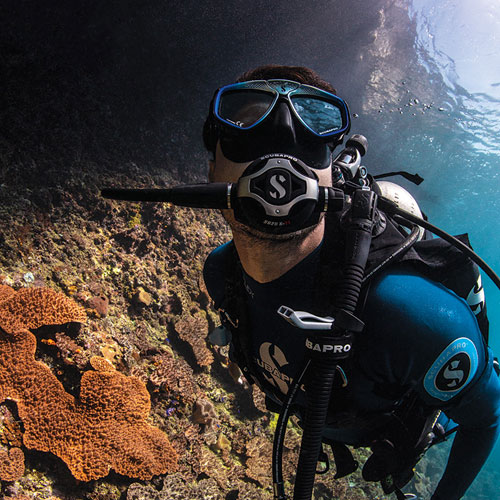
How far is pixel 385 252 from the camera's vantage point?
1.60 meters

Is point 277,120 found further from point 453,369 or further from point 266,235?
point 453,369

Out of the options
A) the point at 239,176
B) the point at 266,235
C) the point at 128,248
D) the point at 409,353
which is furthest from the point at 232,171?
the point at 128,248

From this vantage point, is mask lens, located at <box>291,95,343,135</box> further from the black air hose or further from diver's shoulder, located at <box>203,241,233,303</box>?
diver's shoulder, located at <box>203,241,233,303</box>

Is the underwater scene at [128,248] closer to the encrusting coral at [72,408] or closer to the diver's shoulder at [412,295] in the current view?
the encrusting coral at [72,408]

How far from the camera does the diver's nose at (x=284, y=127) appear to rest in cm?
151

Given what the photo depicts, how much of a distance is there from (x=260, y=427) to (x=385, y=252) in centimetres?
532

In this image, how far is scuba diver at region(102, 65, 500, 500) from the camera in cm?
140

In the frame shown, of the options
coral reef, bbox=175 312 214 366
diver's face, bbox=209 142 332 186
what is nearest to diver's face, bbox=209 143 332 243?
diver's face, bbox=209 142 332 186

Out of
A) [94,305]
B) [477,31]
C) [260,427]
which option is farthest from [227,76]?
[477,31]

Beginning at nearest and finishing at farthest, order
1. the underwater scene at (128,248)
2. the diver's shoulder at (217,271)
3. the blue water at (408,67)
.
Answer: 1. the diver's shoulder at (217,271)
2. the underwater scene at (128,248)
3. the blue water at (408,67)

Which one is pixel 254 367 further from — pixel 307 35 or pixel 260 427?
pixel 307 35

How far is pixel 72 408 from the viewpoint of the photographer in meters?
3.58

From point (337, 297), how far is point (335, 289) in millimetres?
216

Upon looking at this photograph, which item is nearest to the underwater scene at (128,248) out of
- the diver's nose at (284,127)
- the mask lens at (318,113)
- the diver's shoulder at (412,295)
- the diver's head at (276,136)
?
the diver's head at (276,136)
